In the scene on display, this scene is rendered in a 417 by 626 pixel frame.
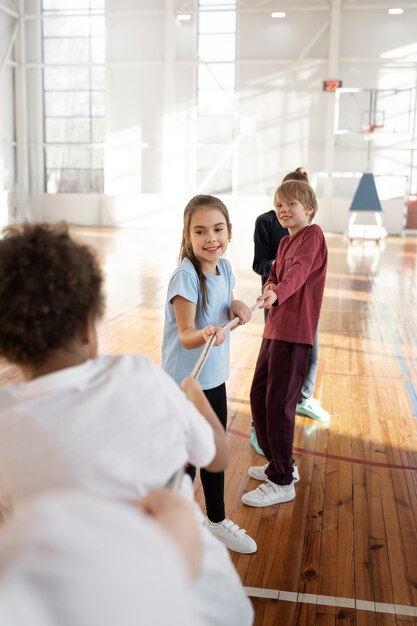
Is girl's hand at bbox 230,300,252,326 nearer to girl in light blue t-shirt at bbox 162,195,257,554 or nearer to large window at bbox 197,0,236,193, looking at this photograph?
girl in light blue t-shirt at bbox 162,195,257,554

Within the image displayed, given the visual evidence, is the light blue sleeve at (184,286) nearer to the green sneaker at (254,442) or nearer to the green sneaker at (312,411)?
the green sneaker at (254,442)

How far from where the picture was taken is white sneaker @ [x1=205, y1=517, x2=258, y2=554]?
7.80 ft

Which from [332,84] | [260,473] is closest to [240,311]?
[260,473]

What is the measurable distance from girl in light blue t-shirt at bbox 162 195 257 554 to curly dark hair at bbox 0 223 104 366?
1116 mm

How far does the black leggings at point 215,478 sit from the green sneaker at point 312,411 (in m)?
1.57

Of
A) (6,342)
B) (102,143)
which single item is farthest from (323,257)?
(102,143)

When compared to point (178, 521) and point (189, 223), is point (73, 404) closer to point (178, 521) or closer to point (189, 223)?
point (178, 521)

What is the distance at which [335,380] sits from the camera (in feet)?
15.7

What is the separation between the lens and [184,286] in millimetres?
2008

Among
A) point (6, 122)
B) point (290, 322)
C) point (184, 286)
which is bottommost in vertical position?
point (290, 322)

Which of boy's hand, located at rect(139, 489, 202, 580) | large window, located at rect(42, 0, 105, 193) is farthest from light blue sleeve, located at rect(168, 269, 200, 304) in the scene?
large window, located at rect(42, 0, 105, 193)

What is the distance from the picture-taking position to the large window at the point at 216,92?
1791 cm

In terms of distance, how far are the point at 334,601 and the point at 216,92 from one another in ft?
57.4

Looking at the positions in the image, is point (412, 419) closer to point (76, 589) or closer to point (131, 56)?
point (76, 589)
